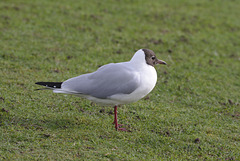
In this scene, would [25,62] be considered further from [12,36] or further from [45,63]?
[12,36]

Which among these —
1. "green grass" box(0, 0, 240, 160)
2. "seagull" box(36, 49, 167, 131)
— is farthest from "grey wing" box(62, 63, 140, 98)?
"green grass" box(0, 0, 240, 160)

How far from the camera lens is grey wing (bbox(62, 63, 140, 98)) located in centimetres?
498

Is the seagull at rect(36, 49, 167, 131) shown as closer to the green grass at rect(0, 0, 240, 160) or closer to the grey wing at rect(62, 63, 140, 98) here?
the grey wing at rect(62, 63, 140, 98)

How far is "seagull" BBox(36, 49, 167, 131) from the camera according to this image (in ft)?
16.4

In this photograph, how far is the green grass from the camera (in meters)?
4.83

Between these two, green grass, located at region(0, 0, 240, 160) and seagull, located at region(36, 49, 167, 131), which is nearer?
green grass, located at region(0, 0, 240, 160)

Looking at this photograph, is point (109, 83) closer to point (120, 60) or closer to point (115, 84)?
point (115, 84)

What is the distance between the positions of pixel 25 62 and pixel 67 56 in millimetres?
968

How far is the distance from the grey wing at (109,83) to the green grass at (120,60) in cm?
56

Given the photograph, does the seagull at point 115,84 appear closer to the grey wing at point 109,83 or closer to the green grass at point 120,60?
the grey wing at point 109,83

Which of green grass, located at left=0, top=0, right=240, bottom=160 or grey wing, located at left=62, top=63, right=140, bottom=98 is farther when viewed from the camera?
grey wing, located at left=62, top=63, right=140, bottom=98

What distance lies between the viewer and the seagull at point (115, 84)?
500 cm

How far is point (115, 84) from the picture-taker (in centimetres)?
504

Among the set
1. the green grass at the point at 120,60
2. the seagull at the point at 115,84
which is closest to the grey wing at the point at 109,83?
the seagull at the point at 115,84
